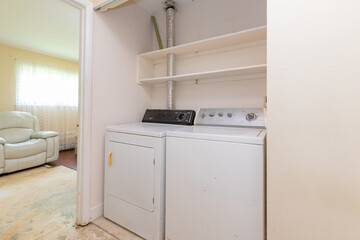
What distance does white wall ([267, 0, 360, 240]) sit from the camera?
0.67m

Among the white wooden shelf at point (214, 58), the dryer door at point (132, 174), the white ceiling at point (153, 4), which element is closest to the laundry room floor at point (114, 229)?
the dryer door at point (132, 174)

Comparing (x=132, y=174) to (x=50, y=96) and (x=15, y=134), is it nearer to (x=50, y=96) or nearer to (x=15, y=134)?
(x=15, y=134)

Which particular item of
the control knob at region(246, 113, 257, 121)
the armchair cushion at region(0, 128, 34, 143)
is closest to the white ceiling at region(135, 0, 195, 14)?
the control knob at region(246, 113, 257, 121)

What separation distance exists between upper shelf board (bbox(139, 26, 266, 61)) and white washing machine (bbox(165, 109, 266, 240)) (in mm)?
889

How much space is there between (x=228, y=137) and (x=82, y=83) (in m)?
1.29

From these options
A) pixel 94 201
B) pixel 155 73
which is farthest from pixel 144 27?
pixel 94 201

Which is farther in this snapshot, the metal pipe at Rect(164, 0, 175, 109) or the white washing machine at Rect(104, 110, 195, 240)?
the metal pipe at Rect(164, 0, 175, 109)

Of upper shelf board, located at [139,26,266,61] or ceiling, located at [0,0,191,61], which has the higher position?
ceiling, located at [0,0,191,61]

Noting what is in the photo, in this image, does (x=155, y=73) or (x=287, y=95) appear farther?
(x=155, y=73)

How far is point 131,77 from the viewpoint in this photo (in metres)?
1.92

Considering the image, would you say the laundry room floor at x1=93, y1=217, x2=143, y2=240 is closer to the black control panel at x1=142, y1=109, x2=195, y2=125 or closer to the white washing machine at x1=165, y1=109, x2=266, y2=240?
the white washing machine at x1=165, y1=109, x2=266, y2=240

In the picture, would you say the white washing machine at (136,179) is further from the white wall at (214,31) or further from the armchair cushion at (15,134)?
the armchair cushion at (15,134)

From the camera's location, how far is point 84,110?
4.79ft

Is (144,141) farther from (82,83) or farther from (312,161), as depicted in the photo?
(312,161)
